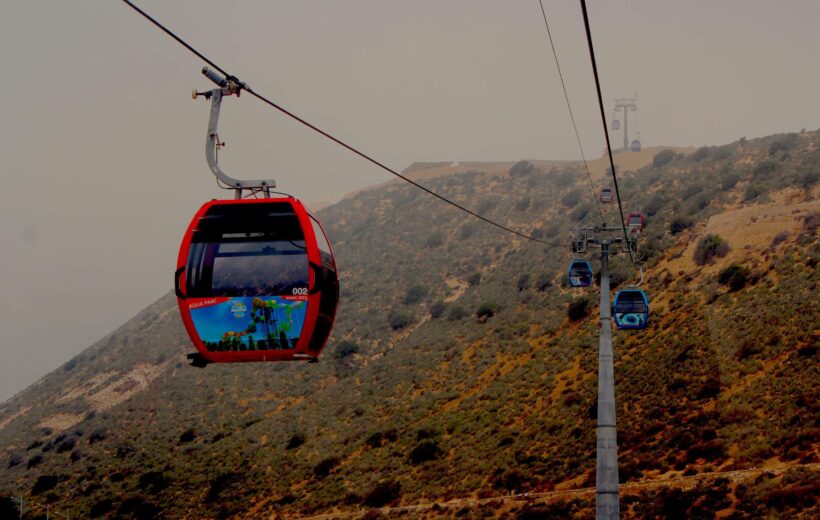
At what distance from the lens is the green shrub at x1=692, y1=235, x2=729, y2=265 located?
191ft

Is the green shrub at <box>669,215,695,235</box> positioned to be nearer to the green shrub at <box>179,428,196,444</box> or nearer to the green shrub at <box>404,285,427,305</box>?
the green shrub at <box>404,285,427,305</box>

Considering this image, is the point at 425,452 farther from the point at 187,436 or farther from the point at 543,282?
the point at 543,282

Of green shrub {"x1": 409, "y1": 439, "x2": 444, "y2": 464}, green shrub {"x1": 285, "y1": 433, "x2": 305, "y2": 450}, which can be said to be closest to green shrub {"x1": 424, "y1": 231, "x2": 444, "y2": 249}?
green shrub {"x1": 285, "y1": 433, "x2": 305, "y2": 450}

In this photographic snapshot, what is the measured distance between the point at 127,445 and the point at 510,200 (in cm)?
5982

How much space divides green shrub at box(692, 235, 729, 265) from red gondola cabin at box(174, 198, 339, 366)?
159 feet

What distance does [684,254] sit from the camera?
207ft

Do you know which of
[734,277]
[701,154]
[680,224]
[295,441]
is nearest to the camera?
[734,277]

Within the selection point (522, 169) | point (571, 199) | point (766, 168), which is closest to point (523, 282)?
point (766, 168)

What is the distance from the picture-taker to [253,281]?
15.1 metres

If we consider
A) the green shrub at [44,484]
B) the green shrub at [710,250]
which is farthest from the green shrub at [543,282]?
the green shrub at [44,484]

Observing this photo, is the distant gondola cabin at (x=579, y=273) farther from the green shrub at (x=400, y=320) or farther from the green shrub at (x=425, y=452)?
the green shrub at (x=400, y=320)

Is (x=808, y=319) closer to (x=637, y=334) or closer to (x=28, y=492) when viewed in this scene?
(x=637, y=334)

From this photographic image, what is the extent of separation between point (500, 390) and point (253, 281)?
140ft

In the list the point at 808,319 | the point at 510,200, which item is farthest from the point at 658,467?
the point at 510,200
